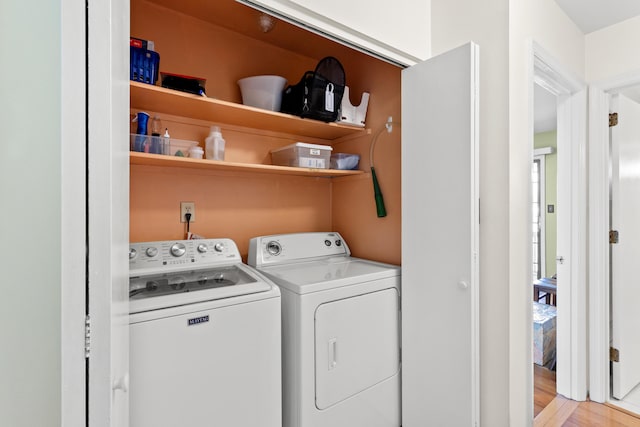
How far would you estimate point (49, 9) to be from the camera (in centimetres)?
51

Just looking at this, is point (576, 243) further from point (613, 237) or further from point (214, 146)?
point (214, 146)

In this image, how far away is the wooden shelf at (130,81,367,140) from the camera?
58.5 inches

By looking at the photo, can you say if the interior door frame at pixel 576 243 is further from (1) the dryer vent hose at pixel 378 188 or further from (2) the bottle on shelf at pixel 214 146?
(2) the bottle on shelf at pixel 214 146

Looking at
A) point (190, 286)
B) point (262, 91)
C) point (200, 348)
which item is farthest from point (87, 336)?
point (262, 91)

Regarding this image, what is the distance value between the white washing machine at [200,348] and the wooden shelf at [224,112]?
748 millimetres

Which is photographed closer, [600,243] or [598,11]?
[598,11]

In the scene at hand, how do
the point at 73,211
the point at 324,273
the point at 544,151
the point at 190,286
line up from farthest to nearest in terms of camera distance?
the point at 544,151
the point at 324,273
the point at 190,286
the point at 73,211

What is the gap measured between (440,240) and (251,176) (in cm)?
131

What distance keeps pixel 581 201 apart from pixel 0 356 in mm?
2916

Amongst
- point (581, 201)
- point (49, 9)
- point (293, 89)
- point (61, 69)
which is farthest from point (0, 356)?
point (581, 201)

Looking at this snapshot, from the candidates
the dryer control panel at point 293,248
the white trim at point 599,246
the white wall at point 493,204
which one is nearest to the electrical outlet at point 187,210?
the dryer control panel at point 293,248

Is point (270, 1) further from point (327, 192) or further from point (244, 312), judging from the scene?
point (327, 192)

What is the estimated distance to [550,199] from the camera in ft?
15.6

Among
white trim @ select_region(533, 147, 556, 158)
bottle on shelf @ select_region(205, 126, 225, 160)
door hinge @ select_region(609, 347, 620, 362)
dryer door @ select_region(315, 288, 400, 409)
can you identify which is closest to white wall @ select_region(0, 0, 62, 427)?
dryer door @ select_region(315, 288, 400, 409)
